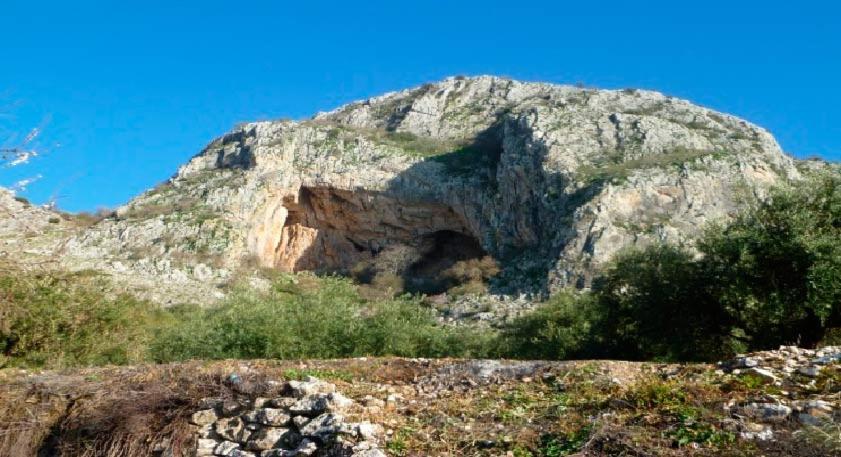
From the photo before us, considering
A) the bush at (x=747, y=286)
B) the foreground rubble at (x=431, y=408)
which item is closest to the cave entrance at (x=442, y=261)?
the bush at (x=747, y=286)

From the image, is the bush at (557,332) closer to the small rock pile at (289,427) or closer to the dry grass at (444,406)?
the dry grass at (444,406)

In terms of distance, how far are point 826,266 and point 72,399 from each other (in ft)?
46.3

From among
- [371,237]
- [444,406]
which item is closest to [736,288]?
[444,406]

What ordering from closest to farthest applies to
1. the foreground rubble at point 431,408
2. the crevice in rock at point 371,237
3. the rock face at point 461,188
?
the foreground rubble at point 431,408
the rock face at point 461,188
the crevice in rock at point 371,237

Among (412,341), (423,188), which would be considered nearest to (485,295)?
(423,188)

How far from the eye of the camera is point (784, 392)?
22.0ft

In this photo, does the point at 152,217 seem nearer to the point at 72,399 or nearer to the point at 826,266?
the point at 72,399

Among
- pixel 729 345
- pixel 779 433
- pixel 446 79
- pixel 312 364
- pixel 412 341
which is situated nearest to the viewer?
pixel 779 433

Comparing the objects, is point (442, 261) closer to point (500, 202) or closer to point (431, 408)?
point (500, 202)

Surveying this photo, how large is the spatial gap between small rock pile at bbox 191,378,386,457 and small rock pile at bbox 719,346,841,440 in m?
3.80

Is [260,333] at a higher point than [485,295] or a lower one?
lower

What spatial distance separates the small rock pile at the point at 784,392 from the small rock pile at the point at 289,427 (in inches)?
149

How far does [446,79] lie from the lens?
7669cm

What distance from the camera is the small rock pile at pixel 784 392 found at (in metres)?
5.93
